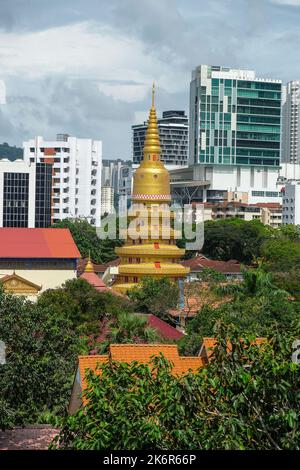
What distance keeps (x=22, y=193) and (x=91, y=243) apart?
22.0 m

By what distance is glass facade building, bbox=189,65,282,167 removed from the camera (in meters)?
145

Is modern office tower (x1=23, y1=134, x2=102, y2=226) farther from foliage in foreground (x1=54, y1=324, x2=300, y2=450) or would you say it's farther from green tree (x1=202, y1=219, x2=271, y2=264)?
foliage in foreground (x1=54, y1=324, x2=300, y2=450)

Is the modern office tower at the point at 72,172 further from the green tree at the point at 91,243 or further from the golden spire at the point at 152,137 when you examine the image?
the golden spire at the point at 152,137

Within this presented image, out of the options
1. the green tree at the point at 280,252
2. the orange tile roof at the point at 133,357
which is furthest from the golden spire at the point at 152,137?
the orange tile roof at the point at 133,357

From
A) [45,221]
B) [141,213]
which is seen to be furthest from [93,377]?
[45,221]

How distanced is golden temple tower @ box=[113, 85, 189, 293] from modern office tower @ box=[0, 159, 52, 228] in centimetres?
4651

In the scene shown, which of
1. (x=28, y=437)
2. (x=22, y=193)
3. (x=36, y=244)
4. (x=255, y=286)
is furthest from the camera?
(x=22, y=193)

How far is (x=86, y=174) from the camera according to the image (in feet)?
404

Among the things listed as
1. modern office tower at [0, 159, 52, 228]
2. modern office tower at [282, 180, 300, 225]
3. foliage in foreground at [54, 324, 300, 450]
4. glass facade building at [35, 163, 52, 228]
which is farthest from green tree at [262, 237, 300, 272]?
foliage in foreground at [54, 324, 300, 450]

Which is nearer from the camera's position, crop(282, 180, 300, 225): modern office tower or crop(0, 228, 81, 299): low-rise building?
crop(0, 228, 81, 299): low-rise building

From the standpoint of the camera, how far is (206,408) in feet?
56.2

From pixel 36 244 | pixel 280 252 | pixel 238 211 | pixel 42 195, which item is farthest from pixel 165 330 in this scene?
pixel 238 211

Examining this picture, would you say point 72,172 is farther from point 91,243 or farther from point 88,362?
point 88,362

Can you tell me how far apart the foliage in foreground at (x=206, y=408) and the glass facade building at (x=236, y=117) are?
12760cm
